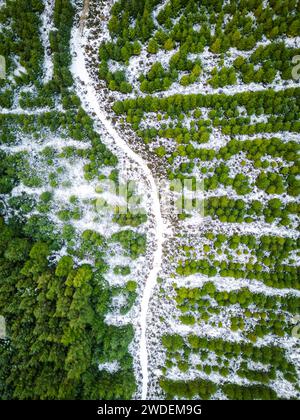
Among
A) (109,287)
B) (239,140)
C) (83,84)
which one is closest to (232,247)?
(239,140)

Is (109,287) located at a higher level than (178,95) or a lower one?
lower

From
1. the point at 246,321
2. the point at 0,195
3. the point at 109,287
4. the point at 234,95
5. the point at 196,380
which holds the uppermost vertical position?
the point at 234,95

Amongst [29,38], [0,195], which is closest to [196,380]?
[0,195]

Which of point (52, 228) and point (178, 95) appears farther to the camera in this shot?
point (52, 228)

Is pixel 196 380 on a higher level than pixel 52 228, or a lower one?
lower

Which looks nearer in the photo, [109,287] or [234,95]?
[234,95]

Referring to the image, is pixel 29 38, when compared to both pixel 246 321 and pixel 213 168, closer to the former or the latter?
pixel 213 168

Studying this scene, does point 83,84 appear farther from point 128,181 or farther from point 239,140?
point 239,140

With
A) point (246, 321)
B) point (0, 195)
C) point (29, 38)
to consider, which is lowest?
point (246, 321)
